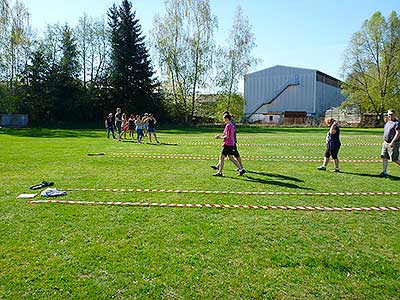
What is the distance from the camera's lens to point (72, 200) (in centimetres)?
685

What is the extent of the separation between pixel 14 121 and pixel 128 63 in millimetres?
13250

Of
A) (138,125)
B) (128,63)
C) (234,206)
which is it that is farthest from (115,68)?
(234,206)

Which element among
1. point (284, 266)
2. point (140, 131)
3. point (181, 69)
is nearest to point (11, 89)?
point (181, 69)

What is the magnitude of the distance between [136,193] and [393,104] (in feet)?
168

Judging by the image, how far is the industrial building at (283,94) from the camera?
2146 inches

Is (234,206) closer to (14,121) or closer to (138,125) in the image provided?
(138,125)

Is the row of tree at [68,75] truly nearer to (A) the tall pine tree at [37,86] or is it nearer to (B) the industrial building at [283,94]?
(A) the tall pine tree at [37,86]

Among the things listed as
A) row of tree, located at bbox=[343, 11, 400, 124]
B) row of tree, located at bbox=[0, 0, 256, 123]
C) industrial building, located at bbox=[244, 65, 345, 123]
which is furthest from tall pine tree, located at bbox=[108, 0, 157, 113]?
row of tree, located at bbox=[343, 11, 400, 124]

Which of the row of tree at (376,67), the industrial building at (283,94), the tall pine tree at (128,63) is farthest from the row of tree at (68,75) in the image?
the row of tree at (376,67)

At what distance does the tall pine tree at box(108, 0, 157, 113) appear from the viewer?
135 feet

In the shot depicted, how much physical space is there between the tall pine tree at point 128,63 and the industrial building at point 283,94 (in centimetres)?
1774

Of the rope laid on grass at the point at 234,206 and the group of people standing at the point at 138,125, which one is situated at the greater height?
the group of people standing at the point at 138,125

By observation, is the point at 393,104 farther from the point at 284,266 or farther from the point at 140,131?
the point at 284,266

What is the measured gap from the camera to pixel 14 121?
1430 inches
